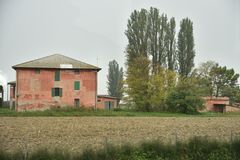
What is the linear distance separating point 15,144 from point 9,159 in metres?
3.28

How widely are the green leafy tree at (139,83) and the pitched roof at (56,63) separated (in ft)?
16.3

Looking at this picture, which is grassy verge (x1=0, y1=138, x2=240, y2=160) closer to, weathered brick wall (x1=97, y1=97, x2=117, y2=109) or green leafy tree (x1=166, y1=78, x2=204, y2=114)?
green leafy tree (x1=166, y1=78, x2=204, y2=114)

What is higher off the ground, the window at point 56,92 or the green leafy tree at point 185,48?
the green leafy tree at point 185,48

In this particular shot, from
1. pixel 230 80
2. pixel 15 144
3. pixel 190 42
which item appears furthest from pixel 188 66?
pixel 15 144

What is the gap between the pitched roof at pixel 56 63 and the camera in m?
36.4

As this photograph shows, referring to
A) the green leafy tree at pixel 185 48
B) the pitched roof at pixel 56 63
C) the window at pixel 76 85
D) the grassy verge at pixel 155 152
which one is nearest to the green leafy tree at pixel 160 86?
the green leafy tree at pixel 185 48

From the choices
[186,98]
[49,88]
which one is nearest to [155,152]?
[186,98]

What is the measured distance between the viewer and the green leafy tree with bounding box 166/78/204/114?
37219mm

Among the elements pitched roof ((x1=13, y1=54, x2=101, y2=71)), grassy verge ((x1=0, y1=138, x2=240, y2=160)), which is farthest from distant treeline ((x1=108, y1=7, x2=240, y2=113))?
grassy verge ((x1=0, y1=138, x2=240, y2=160))

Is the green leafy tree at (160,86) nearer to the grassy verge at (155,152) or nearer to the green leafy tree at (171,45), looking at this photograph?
the green leafy tree at (171,45)

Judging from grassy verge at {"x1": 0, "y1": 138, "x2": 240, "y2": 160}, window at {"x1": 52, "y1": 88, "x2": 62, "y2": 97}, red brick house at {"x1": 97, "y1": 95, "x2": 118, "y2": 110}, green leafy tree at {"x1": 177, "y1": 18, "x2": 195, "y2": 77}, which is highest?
green leafy tree at {"x1": 177, "y1": 18, "x2": 195, "y2": 77}

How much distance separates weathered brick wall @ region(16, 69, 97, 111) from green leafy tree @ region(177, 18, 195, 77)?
1445 centimetres

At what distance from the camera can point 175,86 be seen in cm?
4000

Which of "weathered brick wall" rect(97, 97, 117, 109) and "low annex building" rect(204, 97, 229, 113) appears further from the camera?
"low annex building" rect(204, 97, 229, 113)
